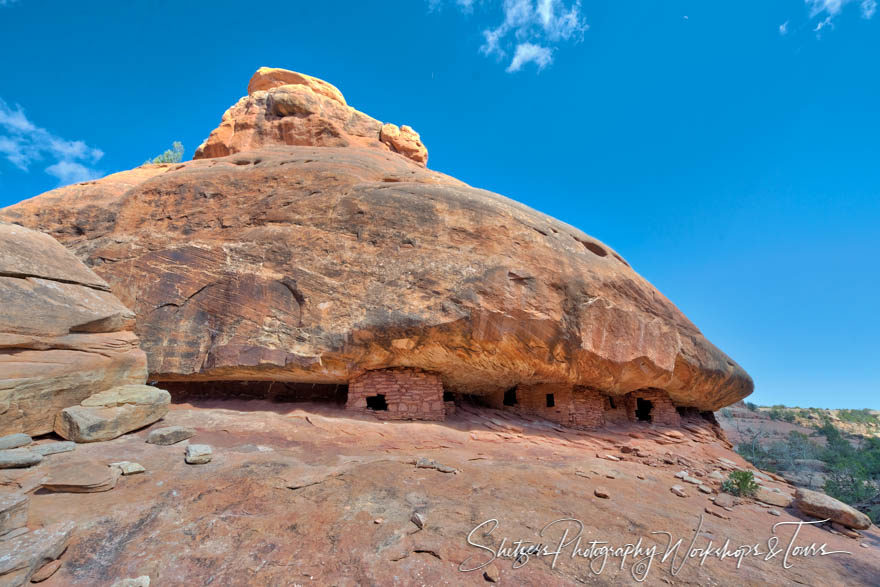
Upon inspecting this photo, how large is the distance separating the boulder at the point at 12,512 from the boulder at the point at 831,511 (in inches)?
324

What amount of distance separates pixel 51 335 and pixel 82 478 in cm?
261

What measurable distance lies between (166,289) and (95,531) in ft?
16.1

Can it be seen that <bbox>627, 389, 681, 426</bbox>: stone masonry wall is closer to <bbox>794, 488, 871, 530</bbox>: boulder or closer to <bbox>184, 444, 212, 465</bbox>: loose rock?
<bbox>794, 488, 871, 530</bbox>: boulder

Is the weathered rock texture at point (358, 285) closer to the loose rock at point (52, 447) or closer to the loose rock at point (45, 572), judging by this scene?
the loose rock at point (52, 447)

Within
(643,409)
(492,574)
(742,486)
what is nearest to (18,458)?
(492,574)

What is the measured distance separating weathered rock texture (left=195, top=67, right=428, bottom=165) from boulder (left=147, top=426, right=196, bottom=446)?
1083cm

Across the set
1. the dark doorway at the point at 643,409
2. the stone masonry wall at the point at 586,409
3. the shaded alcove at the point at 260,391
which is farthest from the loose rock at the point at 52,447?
the dark doorway at the point at 643,409

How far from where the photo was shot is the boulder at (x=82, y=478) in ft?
11.2

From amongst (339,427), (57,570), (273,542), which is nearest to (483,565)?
(273,542)

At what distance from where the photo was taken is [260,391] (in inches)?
295

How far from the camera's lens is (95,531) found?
2969 mm

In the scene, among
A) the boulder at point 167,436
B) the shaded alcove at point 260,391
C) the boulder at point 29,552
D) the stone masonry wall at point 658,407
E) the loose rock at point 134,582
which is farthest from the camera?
the stone masonry wall at point 658,407

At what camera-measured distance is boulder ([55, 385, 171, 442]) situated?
4.53 meters

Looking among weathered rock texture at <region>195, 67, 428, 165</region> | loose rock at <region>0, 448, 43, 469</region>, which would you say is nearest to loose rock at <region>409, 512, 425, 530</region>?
loose rock at <region>0, 448, 43, 469</region>
